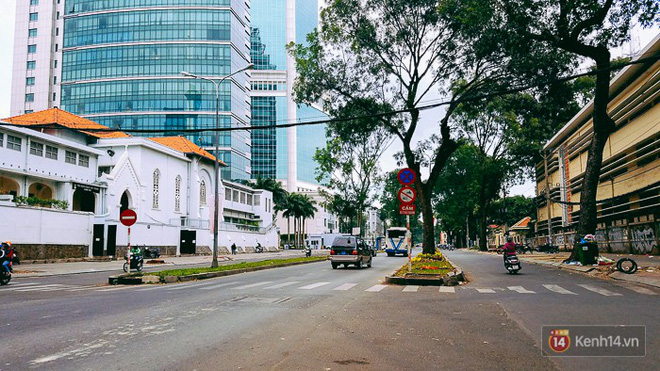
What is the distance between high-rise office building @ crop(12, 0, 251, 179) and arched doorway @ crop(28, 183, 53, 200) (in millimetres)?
42442

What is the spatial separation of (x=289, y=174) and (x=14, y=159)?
3748 inches

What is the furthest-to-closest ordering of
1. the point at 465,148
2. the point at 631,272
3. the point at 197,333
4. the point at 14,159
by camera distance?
1. the point at 465,148
2. the point at 14,159
3. the point at 631,272
4. the point at 197,333

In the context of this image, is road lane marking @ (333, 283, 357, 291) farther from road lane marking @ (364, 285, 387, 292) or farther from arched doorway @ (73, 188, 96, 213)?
arched doorway @ (73, 188, 96, 213)

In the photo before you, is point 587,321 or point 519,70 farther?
point 519,70

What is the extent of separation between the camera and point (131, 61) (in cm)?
8525

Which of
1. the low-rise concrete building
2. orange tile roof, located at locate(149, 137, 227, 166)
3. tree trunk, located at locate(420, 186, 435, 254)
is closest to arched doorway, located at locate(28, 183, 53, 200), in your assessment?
orange tile roof, located at locate(149, 137, 227, 166)

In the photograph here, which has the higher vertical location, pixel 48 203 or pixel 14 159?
pixel 14 159

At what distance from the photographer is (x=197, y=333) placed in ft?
23.5

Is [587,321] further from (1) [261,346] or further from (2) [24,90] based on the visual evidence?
(2) [24,90]

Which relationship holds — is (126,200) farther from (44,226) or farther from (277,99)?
(277,99)

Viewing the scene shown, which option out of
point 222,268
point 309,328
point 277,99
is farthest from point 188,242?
point 277,99

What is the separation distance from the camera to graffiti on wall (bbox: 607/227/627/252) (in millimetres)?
34094

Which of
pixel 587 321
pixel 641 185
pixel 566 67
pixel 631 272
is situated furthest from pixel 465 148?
pixel 587 321

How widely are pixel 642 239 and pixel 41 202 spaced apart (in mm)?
40841
